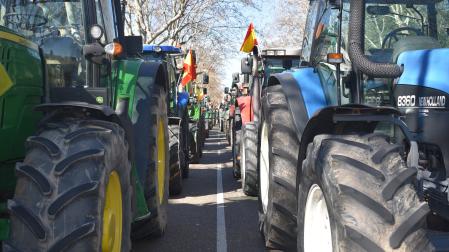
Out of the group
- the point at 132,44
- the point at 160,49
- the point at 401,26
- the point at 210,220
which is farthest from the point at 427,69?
the point at 160,49

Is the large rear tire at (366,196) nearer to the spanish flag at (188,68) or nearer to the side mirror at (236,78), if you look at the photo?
the spanish flag at (188,68)

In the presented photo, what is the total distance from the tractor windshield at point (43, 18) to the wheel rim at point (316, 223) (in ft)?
6.94

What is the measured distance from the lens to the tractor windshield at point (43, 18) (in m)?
3.67

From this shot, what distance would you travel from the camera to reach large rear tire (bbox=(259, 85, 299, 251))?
432 centimetres

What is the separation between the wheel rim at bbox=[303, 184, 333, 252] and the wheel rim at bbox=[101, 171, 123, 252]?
3.80ft

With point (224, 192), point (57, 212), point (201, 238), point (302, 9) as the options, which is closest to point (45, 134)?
point (57, 212)

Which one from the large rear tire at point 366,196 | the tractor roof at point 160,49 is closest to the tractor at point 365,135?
the large rear tire at point 366,196

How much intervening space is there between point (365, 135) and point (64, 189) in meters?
1.69

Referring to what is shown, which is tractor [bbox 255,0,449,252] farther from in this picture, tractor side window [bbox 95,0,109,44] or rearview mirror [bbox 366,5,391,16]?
tractor side window [bbox 95,0,109,44]

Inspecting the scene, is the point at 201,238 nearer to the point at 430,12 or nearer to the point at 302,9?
the point at 430,12

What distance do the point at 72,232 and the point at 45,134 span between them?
60cm

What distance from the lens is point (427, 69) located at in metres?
3.49

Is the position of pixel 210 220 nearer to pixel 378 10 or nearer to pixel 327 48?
pixel 327 48

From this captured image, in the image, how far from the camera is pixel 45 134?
2904 mm
